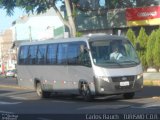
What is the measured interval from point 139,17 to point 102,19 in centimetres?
404

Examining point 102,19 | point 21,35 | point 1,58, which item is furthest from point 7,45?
point 102,19

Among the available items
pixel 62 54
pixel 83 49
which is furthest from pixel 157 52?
pixel 83 49

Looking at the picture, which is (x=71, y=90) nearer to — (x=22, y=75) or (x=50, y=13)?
(x=22, y=75)

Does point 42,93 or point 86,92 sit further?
point 42,93

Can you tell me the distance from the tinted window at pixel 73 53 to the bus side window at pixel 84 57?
312mm

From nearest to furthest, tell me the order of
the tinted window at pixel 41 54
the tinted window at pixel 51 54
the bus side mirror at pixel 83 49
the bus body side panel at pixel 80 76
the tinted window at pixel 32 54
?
the bus body side panel at pixel 80 76
the bus side mirror at pixel 83 49
the tinted window at pixel 51 54
the tinted window at pixel 41 54
the tinted window at pixel 32 54

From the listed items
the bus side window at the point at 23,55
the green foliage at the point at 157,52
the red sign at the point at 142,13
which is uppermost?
the red sign at the point at 142,13

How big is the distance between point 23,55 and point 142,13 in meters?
18.8

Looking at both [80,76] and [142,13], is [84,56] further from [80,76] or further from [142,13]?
[142,13]

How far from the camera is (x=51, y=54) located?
22547mm

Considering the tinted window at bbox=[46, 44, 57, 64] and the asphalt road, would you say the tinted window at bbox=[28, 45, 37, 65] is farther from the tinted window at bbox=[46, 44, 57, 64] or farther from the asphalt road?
the asphalt road

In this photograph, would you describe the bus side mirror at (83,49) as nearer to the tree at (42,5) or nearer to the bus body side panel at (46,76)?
the bus body side panel at (46,76)

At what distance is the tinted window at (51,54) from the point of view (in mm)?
22281

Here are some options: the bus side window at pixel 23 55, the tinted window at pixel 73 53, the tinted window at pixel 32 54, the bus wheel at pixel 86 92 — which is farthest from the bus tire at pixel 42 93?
the bus wheel at pixel 86 92
